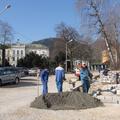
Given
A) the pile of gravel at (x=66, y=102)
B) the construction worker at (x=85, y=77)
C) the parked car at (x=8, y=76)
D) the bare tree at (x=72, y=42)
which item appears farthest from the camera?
the bare tree at (x=72, y=42)

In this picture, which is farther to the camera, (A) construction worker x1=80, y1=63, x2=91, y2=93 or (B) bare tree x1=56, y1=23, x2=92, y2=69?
(B) bare tree x1=56, y1=23, x2=92, y2=69

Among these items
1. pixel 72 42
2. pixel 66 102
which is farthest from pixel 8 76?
pixel 72 42

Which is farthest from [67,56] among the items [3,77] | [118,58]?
[3,77]

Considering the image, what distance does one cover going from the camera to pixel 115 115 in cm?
1675

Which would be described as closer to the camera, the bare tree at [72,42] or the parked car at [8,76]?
the parked car at [8,76]

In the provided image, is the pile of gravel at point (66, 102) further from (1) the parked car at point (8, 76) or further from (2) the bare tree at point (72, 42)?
(2) the bare tree at point (72, 42)

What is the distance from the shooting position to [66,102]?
63.3ft

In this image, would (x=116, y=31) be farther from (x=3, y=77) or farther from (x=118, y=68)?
(x=3, y=77)

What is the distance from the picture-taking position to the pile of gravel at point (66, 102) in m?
18.8

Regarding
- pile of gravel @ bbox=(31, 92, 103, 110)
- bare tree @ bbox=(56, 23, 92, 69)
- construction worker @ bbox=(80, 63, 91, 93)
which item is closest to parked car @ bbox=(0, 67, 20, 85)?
construction worker @ bbox=(80, 63, 91, 93)

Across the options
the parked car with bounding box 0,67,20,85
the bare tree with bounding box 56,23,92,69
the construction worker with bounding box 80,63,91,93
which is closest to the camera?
the construction worker with bounding box 80,63,91,93

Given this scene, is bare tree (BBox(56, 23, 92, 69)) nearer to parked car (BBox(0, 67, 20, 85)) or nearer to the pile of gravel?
parked car (BBox(0, 67, 20, 85))

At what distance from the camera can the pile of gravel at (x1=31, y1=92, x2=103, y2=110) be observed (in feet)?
61.8

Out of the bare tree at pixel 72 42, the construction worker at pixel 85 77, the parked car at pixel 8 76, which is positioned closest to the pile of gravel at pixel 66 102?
the construction worker at pixel 85 77
